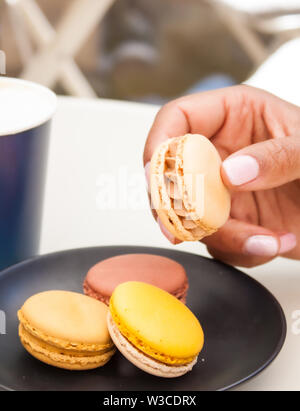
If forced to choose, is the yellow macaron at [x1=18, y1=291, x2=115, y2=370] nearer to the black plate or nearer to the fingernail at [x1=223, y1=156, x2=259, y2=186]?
the black plate

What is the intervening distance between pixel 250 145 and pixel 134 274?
0.62 ft

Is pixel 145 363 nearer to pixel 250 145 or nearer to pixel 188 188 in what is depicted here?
pixel 188 188

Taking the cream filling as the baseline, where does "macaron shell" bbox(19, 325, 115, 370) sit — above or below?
below

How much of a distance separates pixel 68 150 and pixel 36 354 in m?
0.43

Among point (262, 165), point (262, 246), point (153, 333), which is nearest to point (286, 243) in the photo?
point (262, 246)

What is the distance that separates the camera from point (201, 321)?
1.93 ft

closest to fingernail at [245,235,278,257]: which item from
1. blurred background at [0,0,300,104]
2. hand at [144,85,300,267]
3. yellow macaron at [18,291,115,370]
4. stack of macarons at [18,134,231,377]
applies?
hand at [144,85,300,267]

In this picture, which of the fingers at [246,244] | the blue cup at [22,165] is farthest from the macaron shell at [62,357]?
the fingers at [246,244]

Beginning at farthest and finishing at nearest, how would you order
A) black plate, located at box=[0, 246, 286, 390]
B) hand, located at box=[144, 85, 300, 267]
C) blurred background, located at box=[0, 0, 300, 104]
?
blurred background, located at box=[0, 0, 300, 104], hand, located at box=[144, 85, 300, 267], black plate, located at box=[0, 246, 286, 390]

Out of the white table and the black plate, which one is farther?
the white table

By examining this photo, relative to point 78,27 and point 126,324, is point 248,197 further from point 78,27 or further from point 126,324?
point 78,27

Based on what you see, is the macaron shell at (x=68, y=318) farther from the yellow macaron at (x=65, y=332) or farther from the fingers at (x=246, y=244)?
the fingers at (x=246, y=244)

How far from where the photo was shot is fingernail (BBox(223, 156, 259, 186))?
1.87 ft

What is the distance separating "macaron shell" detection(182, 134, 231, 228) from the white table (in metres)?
0.14
